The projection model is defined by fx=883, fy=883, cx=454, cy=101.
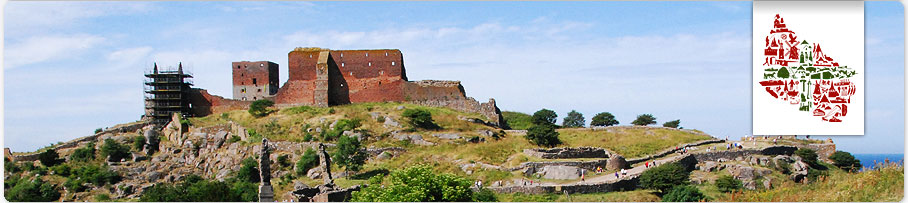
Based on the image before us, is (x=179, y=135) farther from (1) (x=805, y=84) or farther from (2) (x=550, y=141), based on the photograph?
(1) (x=805, y=84)

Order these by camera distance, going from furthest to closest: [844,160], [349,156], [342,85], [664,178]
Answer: [342,85] < [349,156] < [844,160] < [664,178]

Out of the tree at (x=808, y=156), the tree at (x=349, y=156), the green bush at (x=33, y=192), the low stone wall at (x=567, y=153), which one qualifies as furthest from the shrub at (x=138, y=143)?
the tree at (x=808, y=156)

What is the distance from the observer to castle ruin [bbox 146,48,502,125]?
5288cm

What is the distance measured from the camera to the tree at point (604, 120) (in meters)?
56.7

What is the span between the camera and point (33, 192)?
43750 mm

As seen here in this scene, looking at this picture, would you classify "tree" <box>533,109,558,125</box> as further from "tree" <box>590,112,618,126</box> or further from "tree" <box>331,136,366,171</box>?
"tree" <box>331,136,366,171</box>

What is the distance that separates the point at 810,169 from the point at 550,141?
12032mm

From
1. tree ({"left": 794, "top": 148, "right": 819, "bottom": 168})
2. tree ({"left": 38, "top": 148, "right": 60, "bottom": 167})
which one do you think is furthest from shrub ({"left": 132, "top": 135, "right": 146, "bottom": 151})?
tree ({"left": 794, "top": 148, "right": 819, "bottom": 168})

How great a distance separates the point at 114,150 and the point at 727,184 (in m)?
32.9

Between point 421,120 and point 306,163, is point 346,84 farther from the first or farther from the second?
point 306,163

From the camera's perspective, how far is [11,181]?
4606 centimetres

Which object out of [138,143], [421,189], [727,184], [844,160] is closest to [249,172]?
[138,143]

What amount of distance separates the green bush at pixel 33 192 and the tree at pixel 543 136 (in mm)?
24078

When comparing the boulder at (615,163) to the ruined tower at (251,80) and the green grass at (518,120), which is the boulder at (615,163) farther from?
the ruined tower at (251,80)
